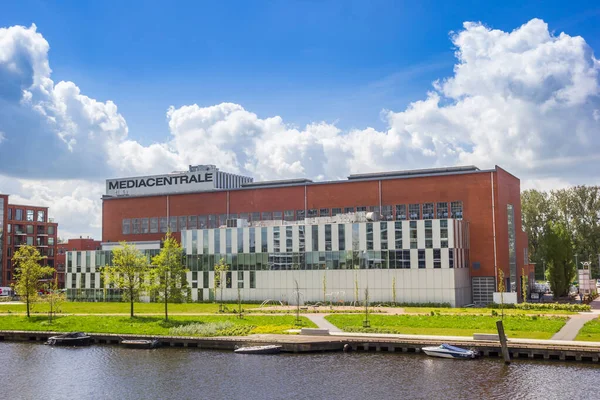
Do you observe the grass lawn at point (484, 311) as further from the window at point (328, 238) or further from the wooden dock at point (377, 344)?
the wooden dock at point (377, 344)

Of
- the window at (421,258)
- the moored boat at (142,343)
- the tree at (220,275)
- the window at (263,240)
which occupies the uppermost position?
the window at (263,240)

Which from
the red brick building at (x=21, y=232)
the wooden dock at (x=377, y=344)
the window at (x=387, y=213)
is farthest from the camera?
the red brick building at (x=21, y=232)

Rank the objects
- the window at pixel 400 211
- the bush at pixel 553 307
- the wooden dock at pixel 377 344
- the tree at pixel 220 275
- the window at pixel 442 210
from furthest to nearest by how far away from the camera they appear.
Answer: the window at pixel 400 211 → the tree at pixel 220 275 → the window at pixel 442 210 → the bush at pixel 553 307 → the wooden dock at pixel 377 344

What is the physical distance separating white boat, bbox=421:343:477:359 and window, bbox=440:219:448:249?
37.6m

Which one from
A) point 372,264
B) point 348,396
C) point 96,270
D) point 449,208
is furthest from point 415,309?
point 96,270

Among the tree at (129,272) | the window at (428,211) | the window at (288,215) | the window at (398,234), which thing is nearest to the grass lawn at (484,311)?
the window at (398,234)

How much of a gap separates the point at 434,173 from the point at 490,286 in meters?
19.3

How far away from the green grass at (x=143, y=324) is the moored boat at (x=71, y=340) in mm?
2934

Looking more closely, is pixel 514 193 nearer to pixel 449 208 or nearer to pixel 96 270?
pixel 449 208

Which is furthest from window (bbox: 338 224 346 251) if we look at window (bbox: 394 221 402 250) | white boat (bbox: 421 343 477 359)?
white boat (bbox: 421 343 477 359)

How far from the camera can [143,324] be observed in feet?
259

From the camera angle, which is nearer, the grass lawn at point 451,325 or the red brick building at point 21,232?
the grass lawn at point 451,325

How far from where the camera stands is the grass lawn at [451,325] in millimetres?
66875

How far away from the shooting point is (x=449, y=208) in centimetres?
10456
